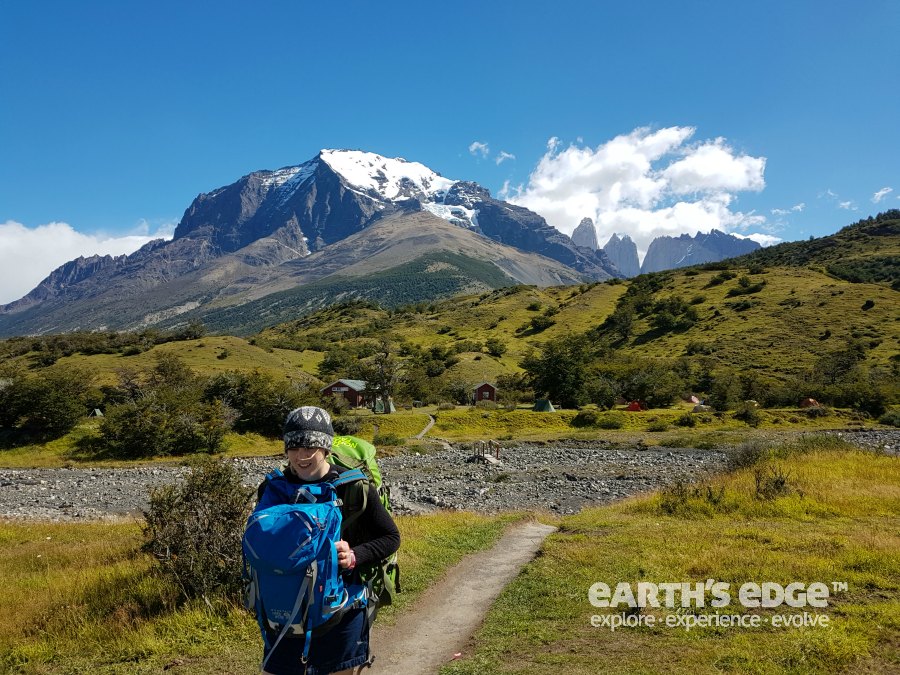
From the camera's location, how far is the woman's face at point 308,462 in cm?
329

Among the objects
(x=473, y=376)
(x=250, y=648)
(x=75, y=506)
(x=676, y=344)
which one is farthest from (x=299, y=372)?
(x=250, y=648)

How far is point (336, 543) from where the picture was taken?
3.11m

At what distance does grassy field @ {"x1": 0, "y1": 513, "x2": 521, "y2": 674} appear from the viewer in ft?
19.1

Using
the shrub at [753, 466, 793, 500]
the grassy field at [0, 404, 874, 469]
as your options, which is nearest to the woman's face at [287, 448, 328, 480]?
the shrub at [753, 466, 793, 500]

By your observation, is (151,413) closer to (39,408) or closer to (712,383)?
(39,408)

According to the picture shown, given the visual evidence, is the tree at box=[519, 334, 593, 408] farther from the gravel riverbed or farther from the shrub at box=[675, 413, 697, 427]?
the gravel riverbed

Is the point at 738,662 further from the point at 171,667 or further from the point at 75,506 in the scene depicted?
the point at 75,506

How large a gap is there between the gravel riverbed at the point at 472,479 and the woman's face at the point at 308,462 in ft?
51.0

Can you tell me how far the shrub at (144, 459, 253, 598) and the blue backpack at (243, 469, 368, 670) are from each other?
4.72 metres

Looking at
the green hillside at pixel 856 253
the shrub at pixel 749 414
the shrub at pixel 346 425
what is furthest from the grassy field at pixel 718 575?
the green hillside at pixel 856 253

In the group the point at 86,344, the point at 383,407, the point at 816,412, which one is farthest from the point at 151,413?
the point at 816,412

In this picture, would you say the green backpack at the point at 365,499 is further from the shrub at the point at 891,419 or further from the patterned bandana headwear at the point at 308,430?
the shrub at the point at 891,419

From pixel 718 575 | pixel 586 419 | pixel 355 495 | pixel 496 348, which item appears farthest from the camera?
pixel 496 348

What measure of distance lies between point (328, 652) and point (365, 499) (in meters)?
0.99
